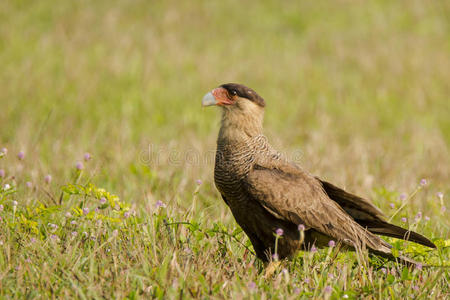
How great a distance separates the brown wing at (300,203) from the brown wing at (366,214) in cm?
12

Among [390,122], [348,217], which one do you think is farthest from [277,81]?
[348,217]

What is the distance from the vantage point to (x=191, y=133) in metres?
7.33

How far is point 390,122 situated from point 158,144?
12.2 ft

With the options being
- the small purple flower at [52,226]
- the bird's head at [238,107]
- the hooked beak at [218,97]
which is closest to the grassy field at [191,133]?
the small purple flower at [52,226]

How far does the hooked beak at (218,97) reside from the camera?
13.1 feet

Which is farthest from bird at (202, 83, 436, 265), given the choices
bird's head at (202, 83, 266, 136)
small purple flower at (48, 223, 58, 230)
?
small purple flower at (48, 223, 58, 230)

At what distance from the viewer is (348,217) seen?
151 inches

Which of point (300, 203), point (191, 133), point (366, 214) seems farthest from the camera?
point (191, 133)

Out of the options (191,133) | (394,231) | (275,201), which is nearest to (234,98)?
(275,201)

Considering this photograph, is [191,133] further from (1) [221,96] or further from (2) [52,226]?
(2) [52,226]

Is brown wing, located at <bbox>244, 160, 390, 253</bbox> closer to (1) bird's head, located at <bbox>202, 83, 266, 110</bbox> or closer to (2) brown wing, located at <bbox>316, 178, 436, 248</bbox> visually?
(2) brown wing, located at <bbox>316, 178, 436, 248</bbox>

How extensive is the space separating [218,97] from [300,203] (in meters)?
0.98

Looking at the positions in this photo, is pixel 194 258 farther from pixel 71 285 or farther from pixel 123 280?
pixel 71 285

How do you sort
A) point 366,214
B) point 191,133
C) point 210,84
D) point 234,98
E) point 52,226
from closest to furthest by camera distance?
point 52,226, point 366,214, point 234,98, point 191,133, point 210,84
